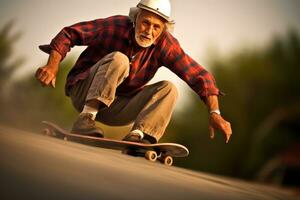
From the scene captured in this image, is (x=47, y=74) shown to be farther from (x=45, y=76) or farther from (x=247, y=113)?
(x=247, y=113)

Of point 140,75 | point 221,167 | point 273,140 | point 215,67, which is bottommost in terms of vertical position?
point 221,167

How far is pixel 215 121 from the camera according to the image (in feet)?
7.89

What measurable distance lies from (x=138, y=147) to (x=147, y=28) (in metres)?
0.58

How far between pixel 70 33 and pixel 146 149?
25.9 inches

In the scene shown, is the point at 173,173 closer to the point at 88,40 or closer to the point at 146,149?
the point at 146,149

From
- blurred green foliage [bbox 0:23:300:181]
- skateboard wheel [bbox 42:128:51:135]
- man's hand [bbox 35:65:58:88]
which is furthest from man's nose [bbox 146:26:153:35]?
blurred green foliage [bbox 0:23:300:181]

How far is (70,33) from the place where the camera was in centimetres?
249

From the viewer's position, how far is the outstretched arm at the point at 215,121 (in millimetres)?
2344

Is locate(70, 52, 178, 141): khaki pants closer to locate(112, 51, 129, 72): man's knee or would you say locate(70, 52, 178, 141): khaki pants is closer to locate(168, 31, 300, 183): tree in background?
locate(112, 51, 129, 72): man's knee

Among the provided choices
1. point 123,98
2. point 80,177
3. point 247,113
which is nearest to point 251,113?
point 247,113

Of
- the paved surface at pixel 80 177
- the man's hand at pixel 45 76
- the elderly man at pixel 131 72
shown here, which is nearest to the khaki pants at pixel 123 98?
the elderly man at pixel 131 72

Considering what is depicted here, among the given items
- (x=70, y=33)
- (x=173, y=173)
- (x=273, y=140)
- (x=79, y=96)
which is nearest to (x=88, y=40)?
(x=70, y=33)

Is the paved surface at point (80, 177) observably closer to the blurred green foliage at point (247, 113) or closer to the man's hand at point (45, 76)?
the man's hand at point (45, 76)

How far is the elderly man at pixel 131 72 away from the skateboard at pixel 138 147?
4 cm
